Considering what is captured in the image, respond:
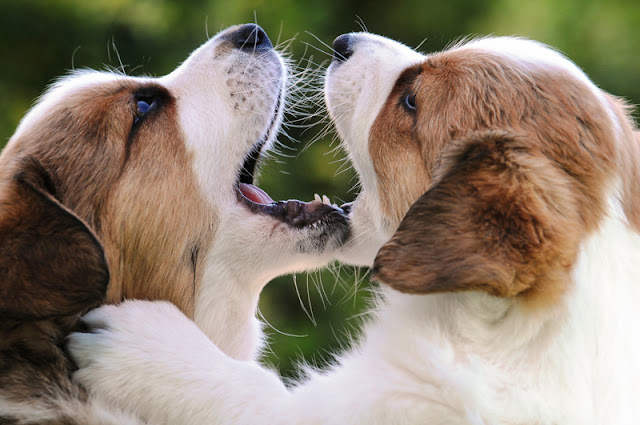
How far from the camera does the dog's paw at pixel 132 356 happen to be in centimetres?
286

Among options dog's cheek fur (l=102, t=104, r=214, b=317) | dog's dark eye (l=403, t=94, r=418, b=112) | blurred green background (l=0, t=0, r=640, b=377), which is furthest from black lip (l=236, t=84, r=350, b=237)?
blurred green background (l=0, t=0, r=640, b=377)

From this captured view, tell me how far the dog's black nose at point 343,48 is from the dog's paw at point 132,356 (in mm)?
1237

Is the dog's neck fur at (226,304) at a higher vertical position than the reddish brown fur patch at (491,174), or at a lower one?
lower

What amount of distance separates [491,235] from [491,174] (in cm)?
24

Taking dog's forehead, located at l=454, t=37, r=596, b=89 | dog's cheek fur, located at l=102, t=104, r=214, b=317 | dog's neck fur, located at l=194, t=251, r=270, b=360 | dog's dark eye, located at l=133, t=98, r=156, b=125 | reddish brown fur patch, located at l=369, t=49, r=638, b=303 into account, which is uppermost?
dog's forehead, located at l=454, t=37, r=596, b=89

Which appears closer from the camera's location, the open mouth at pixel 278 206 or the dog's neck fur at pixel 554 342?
the dog's neck fur at pixel 554 342

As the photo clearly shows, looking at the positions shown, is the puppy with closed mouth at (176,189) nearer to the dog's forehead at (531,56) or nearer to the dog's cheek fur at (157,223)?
the dog's cheek fur at (157,223)

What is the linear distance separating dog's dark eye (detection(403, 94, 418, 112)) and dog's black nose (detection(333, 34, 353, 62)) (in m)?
0.41

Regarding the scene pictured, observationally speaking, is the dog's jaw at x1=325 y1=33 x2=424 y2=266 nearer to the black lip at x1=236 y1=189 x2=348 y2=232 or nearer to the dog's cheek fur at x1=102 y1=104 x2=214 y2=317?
the black lip at x1=236 y1=189 x2=348 y2=232

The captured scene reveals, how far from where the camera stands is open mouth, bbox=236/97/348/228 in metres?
3.41

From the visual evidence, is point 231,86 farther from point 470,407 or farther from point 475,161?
A: point 470,407

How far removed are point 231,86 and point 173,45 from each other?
8.67 ft

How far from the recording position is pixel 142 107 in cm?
338

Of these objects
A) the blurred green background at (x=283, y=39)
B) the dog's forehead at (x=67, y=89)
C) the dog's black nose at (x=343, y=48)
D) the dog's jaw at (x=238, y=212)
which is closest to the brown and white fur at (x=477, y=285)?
the dog's jaw at (x=238, y=212)
